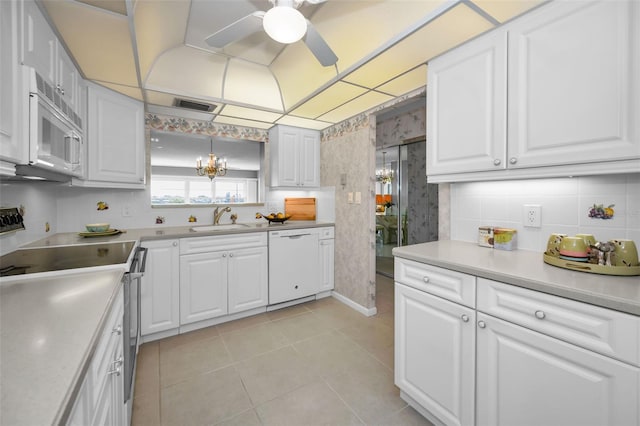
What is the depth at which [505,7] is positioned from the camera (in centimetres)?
133

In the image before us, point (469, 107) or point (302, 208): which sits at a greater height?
point (469, 107)

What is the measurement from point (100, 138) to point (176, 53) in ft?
3.02

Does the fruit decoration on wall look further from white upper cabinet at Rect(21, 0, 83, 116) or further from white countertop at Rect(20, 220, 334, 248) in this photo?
white upper cabinet at Rect(21, 0, 83, 116)

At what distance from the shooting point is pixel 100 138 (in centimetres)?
219

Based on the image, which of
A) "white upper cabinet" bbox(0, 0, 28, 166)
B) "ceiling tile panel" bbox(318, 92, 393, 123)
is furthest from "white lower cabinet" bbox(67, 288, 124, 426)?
"ceiling tile panel" bbox(318, 92, 393, 123)

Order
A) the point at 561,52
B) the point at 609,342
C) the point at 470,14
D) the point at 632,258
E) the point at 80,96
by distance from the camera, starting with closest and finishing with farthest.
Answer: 1. the point at 609,342
2. the point at 632,258
3. the point at 561,52
4. the point at 470,14
5. the point at 80,96

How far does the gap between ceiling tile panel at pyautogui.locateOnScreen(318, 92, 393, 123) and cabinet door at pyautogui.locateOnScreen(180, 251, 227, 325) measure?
1.86 meters

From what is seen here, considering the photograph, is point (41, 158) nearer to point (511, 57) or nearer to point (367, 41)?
point (367, 41)

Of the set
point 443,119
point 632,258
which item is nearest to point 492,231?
point 632,258

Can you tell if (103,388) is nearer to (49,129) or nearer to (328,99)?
(49,129)

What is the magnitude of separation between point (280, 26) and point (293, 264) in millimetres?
2344

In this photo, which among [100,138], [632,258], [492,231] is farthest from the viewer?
[100,138]

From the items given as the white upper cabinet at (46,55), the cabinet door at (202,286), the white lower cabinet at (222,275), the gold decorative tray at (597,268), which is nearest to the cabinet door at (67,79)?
the white upper cabinet at (46,55)

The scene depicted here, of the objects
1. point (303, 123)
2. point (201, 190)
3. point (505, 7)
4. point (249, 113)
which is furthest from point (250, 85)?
point (505, 7)
